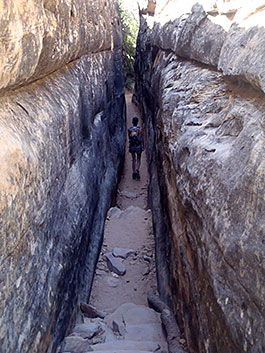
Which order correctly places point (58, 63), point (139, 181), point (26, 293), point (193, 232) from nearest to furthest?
point (26, 293) < point (193, 232) < point (58, 63) < point (139, 181)

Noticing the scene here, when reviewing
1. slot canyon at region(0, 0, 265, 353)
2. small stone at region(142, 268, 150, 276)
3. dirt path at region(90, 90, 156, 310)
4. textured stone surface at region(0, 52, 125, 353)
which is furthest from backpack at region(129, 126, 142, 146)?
small stone at region(142, 268, 150, 276)

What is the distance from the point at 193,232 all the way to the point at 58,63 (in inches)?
90.9

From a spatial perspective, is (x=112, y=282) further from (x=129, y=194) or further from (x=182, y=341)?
(x=129, y=194)

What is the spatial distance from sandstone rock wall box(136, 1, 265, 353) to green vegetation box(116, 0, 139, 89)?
1140cm

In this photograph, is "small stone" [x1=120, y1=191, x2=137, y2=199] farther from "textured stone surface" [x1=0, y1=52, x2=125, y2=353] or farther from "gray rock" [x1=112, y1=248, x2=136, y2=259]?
"textured stone surface" [x1=0, y1=52, x2=125, y2=353]

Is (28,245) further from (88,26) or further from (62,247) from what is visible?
(88,26)

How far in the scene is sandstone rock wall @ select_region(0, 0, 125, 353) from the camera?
2.06 meters

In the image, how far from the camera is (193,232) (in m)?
2.70

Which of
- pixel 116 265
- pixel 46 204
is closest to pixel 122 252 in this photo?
pixel 116 265

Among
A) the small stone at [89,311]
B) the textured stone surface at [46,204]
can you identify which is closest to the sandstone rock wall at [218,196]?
the small stone at [89,311]

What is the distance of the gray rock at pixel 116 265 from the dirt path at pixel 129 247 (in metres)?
0.06

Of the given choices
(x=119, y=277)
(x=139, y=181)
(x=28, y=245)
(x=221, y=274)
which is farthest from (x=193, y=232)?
(x=139, y=181)

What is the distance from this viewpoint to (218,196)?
7.34ft

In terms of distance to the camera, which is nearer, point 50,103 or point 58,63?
point 50,103
